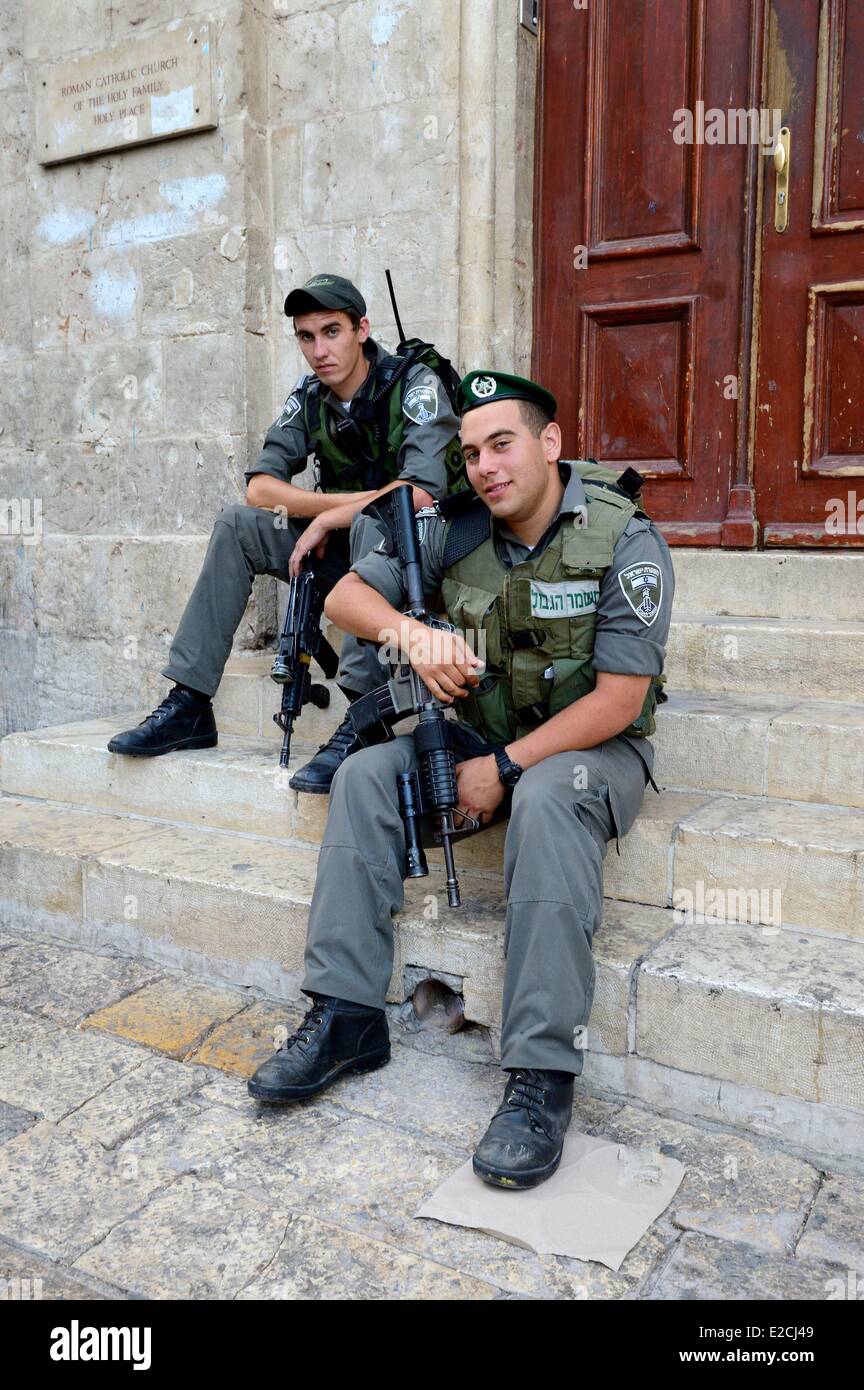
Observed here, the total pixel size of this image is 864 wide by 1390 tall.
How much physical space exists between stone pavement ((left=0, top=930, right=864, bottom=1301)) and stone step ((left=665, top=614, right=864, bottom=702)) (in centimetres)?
157

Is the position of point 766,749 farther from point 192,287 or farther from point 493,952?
point 192,287

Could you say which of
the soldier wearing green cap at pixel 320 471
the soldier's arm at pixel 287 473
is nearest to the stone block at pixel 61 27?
the soldier wearing green cap at pixel 320 471

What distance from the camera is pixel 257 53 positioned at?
4660 millimetres

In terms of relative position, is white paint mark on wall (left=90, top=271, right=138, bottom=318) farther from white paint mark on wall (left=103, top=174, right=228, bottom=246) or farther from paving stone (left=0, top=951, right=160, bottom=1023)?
paving stone (left=0, top=951, right=160, bottom=1023)

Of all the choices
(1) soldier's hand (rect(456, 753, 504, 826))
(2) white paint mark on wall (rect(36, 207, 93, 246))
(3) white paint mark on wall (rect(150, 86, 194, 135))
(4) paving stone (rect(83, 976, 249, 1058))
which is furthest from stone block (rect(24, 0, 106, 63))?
(4) paving stone (rect(83, 976, 249, 1058))

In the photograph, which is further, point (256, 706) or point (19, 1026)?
point (256, 706)

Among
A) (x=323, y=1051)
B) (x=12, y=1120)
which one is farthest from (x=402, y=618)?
(x=12, y=1120)

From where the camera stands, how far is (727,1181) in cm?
224

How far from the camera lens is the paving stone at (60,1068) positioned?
2605 mm

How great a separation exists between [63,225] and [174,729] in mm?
2752

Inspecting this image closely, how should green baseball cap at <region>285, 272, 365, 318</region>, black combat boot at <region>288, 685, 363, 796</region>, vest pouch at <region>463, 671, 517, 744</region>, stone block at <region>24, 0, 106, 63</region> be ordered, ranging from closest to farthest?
vest pouch at <region>463, 671, 517, 744</region> < black combat boot at <region>288, 685, 363, 796</region> < green baseball cap at <region>285, 272, 365, 318</region> < stone block at <region>24, 0, 106, 63</region>

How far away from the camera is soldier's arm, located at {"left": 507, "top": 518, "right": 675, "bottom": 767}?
8.57ft

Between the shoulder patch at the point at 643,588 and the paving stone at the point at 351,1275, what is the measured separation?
1466mm

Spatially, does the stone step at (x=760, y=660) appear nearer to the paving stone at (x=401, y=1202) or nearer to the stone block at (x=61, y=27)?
the paving stone at (x=401, y=1202)
